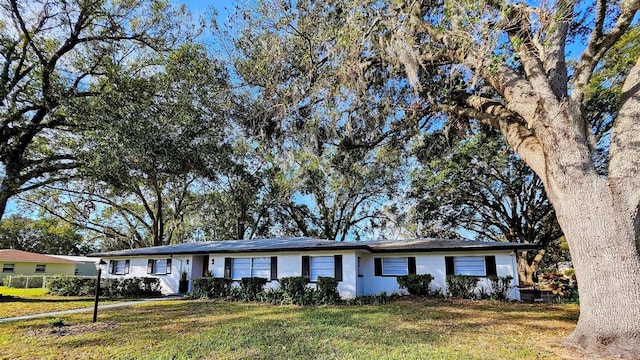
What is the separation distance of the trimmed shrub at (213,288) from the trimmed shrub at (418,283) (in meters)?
7.35

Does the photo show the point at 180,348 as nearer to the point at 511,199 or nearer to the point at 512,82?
the point at 512,82

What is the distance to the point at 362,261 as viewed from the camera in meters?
15.2

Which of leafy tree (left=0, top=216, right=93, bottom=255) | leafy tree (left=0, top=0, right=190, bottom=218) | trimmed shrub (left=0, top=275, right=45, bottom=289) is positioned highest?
leafy tree (left=0, top=0, right=190, bottom=218)

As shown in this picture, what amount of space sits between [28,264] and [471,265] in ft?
105

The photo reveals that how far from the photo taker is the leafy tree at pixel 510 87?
17.5ft

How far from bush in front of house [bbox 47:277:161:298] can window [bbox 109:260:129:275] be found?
6.47 ft

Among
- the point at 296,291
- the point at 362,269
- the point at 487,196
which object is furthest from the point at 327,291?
the point at 487,196

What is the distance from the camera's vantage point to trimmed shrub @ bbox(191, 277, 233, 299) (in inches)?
568

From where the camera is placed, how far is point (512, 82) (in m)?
6.65

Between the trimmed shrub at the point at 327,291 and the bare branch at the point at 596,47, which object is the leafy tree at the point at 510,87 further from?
the trimmed shrub at the point at 327,291

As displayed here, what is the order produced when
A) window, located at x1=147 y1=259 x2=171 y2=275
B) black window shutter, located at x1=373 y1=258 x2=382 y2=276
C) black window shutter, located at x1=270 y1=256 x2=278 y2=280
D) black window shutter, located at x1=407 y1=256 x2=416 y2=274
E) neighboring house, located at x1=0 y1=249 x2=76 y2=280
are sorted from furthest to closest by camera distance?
neighboring house, located at x1=0 y1=249 x2=76 y2=280
window, located at x1=147 y1=259 x2=171 y2=275
black window shutter, located at x1=373 y1=258 x2=382 y2=276
black window shutter, located at x1=270 y1=256 x2=278 y2=280
black window shutter, located at x1=407 y1=256 x2=416 y2=274

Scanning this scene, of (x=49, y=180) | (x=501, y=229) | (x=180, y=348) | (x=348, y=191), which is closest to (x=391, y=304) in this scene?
(x=180, y=348)

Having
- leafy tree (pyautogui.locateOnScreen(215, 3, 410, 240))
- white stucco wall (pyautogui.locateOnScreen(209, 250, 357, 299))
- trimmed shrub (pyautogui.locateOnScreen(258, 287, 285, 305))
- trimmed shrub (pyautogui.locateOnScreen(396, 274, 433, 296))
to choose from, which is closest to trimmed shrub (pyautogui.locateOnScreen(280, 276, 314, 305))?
trimmed shrub (pyautogui.locateOnScreen(258, 287, 285, 305))

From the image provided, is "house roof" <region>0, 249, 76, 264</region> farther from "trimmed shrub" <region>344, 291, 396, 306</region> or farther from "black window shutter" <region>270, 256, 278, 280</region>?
"trimmed shrub" <region>344, 291, 396, 306</region>
